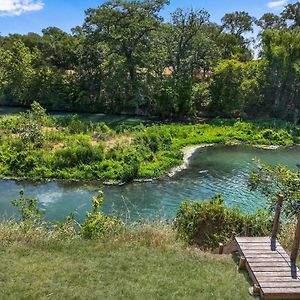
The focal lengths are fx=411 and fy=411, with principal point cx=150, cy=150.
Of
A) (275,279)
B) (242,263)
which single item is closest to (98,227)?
(242,263)

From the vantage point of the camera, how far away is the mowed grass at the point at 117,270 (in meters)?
7.67

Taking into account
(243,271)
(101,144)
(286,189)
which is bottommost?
(101,144)

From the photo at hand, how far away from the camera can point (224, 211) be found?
524 inches

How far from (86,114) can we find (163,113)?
7950 millimetres

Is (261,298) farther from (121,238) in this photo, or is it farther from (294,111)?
(294,111)

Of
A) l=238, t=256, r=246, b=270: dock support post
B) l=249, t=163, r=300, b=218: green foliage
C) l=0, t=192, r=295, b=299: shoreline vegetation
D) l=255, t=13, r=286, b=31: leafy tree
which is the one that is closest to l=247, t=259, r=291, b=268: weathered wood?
l=238, t=256, r=246, b=270: dock support post

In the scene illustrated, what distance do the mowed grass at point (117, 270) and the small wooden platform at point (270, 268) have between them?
341 millimetres

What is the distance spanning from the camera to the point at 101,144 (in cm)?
2517

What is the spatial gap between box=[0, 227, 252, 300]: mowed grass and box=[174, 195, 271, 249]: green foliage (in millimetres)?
2846

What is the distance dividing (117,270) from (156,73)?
33514mm

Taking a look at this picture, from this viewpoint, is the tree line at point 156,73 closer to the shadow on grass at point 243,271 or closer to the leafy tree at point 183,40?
the leafy tree at point 183,40

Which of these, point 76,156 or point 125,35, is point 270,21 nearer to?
point 125,35

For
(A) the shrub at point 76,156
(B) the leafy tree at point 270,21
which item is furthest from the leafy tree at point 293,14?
(A) the shrub at point 76,156

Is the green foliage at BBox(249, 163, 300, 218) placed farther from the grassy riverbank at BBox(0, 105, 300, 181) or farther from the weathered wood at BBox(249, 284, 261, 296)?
the grassy riverbank at BBox(0, 105, 300, 181)
